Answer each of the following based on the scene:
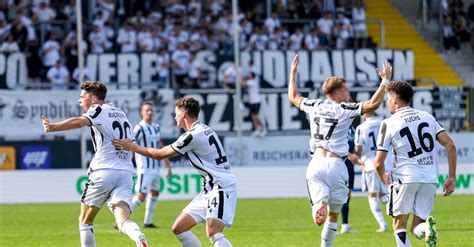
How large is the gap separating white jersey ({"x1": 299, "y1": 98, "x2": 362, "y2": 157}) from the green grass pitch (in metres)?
3.79

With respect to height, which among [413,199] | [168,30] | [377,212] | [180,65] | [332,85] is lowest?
[377,212]

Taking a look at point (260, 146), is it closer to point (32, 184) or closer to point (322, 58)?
point (322, 58)

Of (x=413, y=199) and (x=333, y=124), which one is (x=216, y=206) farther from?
(x=413, y=199)

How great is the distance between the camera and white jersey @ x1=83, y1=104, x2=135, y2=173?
1398cm

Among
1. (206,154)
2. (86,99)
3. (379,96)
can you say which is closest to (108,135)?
(86,99)

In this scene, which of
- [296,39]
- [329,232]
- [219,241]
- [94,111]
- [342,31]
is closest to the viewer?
[219,241]

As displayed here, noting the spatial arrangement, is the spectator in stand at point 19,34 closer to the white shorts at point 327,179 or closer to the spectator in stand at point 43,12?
the spectator in stand at point 43,12

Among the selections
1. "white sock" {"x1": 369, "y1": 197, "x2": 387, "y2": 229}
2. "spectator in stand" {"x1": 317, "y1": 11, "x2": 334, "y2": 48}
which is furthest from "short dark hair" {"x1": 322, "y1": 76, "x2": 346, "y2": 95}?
"spectator in stand" {"x1": 317, "y1": 11, "x2": 334, "y2": 48}

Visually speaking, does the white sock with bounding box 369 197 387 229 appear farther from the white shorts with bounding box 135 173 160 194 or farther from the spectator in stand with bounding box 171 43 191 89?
the spectator in stand with bounding box 171 43 191 89

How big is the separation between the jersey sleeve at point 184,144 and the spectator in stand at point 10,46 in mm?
23354

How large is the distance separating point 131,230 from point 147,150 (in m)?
1.00

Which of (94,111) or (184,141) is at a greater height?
(94,111)

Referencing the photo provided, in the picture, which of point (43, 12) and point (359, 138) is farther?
point (43, 12)

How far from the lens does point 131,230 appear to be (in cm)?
1354
